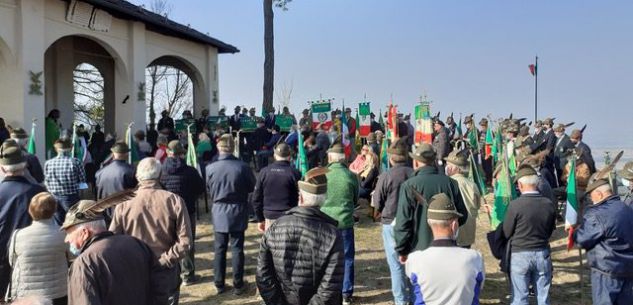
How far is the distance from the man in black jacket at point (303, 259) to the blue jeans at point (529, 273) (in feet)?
8.47

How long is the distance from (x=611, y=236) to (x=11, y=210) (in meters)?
5.55

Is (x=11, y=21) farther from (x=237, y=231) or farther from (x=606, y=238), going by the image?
(x=606, y=238)

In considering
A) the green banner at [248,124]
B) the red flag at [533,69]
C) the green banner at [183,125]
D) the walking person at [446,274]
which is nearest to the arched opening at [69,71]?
the green banner at [183,125]

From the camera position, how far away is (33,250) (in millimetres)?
4449

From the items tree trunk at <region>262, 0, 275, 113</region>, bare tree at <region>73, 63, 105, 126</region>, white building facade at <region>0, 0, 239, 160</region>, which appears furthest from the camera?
bare tree at <region>73, 63, 105, 126</region>

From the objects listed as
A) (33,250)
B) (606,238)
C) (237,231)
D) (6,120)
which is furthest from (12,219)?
(6,120)

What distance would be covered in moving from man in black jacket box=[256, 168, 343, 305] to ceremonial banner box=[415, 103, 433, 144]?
307 inches

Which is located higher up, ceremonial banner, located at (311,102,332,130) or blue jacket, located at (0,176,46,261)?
ceremonial banner, located at (311,102,332,130)

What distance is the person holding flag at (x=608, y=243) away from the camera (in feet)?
16.4

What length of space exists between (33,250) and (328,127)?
11477 mm

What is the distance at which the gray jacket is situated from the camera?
14.5 ft

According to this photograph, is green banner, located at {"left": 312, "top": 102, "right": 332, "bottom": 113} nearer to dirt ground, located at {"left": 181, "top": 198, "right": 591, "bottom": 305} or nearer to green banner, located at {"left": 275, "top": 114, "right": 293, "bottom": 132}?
green banner, located at {"left": 275, "top": 114, "right": 293, "bottom": 132}

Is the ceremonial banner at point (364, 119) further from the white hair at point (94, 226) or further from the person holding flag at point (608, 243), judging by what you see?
the white hair at point (94, 226)

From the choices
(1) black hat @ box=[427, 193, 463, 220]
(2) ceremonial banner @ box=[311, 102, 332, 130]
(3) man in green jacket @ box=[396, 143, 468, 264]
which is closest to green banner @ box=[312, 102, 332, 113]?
(2) ceremonial banner @ box=[311, 102, 332, 130]
